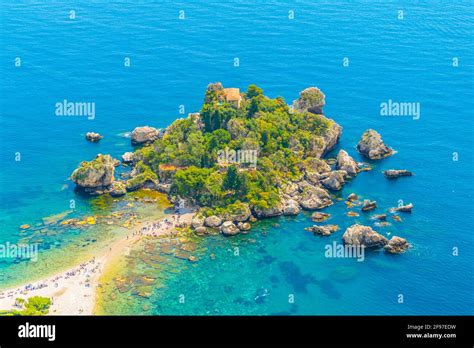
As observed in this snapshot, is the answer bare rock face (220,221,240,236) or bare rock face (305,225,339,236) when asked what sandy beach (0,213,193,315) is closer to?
bare rock face (220,221,240,236)

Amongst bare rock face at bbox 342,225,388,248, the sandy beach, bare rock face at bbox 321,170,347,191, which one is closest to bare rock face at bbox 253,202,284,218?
bare rock face at bbox 321,170,347,191

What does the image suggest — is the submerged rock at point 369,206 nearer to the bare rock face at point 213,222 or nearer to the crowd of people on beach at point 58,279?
the bare rock face at point 213,222

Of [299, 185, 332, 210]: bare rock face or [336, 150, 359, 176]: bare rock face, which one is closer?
[299, 185, 332, 210]: bare rock face

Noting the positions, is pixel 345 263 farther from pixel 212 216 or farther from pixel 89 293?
pixel 89 293

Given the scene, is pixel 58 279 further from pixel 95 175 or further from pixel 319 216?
pixel 319 216

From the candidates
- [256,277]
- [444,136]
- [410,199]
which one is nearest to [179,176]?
[256,277]

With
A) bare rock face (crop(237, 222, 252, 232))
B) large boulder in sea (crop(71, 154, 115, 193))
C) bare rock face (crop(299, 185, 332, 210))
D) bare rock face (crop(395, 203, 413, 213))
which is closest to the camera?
bare rock face (crop(237, 222, 252, 232))

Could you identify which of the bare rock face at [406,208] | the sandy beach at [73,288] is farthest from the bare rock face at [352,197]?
the sandy beach at [73,288]

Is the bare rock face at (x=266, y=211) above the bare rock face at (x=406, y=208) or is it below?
below
